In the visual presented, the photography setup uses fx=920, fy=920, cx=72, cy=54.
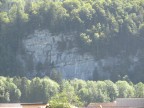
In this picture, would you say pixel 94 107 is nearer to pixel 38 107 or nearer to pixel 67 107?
pixel 38 107

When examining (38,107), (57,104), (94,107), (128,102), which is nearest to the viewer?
(57,104)

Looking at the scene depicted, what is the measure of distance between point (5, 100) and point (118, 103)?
6966 centimetres

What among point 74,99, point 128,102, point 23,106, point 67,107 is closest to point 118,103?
point 128,102

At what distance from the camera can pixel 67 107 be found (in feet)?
346

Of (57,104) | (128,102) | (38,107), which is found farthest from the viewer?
(128,102)

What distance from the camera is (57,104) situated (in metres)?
105

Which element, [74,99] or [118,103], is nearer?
[118,103]

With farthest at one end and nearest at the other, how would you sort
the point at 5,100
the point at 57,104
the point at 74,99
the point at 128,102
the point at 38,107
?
1. the point at 5,100
2. the point at 74,99
3. the point at 128,102
4. the point at 38,107
5. the point at 57,104

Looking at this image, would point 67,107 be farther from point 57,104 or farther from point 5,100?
point 5,100

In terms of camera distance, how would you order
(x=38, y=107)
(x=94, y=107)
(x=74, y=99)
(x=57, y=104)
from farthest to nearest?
(x=74, y=99) < (x=94, y=107) < (x=38, y=107) < (x=57, y=104)

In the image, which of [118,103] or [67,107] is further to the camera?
[118,103]

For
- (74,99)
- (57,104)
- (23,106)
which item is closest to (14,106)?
(23,106)

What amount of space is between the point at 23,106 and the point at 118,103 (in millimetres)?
16753

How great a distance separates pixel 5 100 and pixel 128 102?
73547mm
